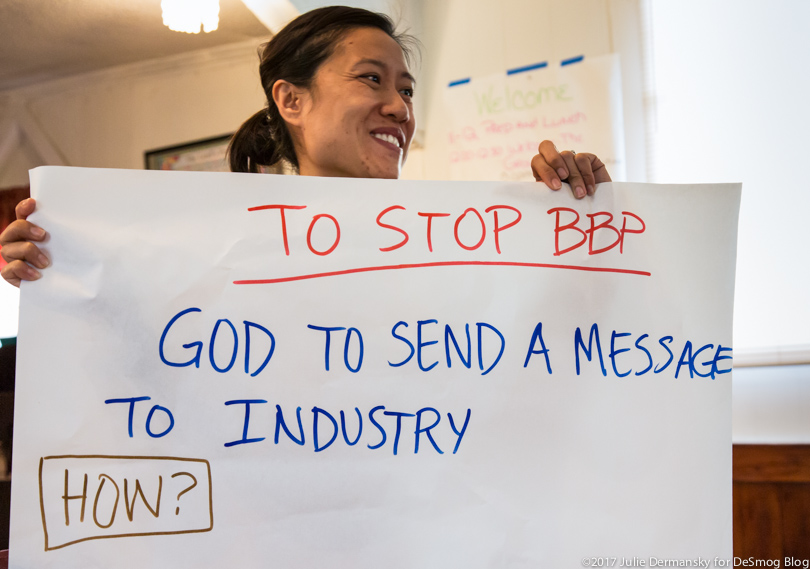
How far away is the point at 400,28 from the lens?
201cm

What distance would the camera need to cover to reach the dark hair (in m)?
0.94

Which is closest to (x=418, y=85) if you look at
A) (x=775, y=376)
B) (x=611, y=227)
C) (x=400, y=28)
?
(x=400, y=28)

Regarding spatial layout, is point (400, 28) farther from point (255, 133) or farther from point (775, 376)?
point (775, 376)

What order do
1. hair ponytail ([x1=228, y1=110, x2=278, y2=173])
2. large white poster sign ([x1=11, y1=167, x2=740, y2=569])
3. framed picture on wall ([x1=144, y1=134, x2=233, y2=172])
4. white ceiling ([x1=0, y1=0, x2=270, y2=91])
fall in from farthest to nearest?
framed picture on wall ([x1=144, y1=134, x2=233, y2=172]), white ceiling ([x1=0, y1=0, x2=270, y2=91]), hair ponytail ([x1=228, y1=110, x2=278, y2=173]), large white poster sign ([x1=11, y1=167, x2=740, y2=569])

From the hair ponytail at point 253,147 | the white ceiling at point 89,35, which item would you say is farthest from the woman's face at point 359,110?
the white ceiling at point 89,35

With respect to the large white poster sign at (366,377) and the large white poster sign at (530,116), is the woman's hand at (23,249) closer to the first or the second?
the large white poster sign at (366,377)

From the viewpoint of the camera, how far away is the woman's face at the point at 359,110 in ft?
2.92

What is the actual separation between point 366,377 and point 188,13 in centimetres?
153

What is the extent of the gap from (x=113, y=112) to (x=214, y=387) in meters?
2.52

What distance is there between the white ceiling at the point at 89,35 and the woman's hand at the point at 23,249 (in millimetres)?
1893

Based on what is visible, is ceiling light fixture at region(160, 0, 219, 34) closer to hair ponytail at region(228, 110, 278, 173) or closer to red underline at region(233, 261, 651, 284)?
hair ponytail at region(228, 110, 278, 173)

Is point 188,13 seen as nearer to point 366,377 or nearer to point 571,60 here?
point 571,60

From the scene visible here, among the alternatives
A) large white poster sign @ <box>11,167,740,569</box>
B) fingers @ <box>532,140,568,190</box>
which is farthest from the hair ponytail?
fingers @ <box>532,140,568,190</box>

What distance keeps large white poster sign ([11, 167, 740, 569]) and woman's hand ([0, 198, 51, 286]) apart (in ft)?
0.05
